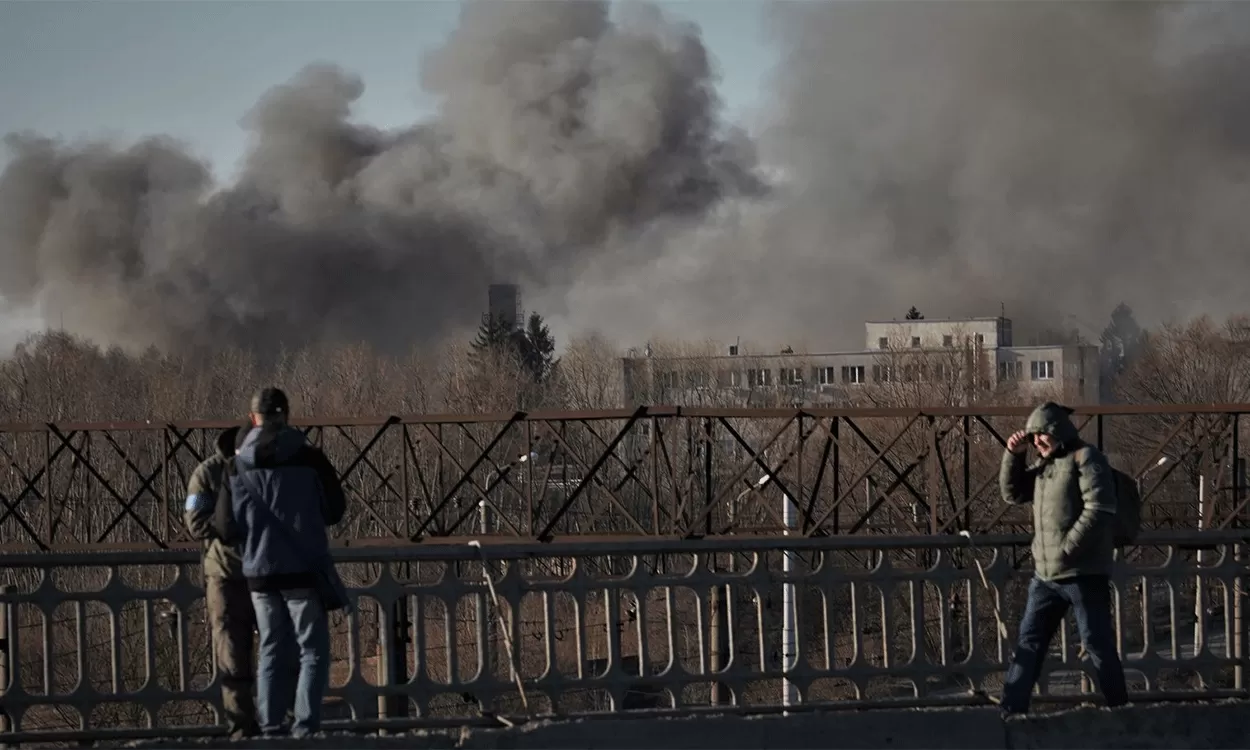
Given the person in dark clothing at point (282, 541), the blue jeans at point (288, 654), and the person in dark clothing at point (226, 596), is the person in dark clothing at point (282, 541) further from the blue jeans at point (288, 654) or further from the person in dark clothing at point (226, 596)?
the person in dark clothing at point (226, 596)

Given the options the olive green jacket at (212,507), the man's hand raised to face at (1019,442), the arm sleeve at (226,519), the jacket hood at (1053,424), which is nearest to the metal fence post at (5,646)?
the olive green jacket at (212,507)

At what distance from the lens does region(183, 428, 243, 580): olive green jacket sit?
19.5ft

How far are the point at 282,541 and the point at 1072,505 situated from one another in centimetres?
337

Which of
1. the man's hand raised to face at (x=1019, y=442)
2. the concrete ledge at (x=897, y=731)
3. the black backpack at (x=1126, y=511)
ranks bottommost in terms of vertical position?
the concrete ledge at (x=897, y=731)

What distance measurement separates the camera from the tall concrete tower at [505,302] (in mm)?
64562

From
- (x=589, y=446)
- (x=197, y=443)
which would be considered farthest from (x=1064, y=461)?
(x=197, y=443)

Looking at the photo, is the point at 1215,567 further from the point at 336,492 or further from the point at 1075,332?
the point at 1075,332

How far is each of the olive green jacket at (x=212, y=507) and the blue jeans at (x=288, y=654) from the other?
8.9 inches

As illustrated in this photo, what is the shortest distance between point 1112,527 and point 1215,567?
1.87 metres

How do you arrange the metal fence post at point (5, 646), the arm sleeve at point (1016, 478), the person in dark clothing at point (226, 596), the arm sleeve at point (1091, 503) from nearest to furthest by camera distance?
the person in dark clothing at point (226, 596), the arm sleeve at point (1091, 503), the arm sleeve at point (1016, 478), the metal fence post at point (5, 646)

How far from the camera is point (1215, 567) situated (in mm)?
7945

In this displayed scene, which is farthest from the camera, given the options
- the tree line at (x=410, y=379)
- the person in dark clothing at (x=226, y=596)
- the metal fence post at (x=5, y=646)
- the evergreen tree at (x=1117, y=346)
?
the evergreen tree at (x=1117, y=346)

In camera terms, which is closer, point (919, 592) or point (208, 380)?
point (919, 592)

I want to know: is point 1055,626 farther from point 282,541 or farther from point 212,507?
point 212,507
